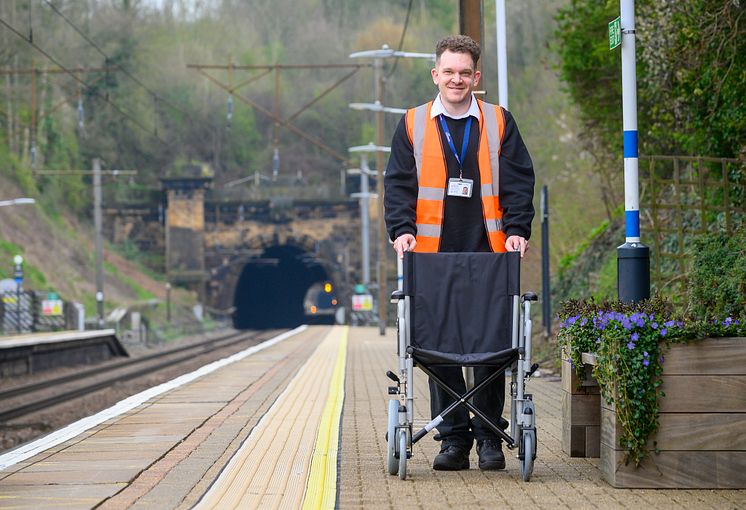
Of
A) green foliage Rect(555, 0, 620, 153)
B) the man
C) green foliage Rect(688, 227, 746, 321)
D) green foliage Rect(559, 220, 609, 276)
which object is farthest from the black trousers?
green foliage Rect(559, 220, 609, 276)

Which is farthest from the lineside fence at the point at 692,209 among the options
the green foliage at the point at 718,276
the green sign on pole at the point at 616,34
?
the green sign on pole at the point at 616,34

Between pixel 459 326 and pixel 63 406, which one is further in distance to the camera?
pixel 63 406

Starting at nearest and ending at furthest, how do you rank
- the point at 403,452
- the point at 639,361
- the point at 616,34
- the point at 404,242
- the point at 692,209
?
the point at 639,361
the point at 403,452
the point at 404,242
the point at 616,34
the point at 692,209

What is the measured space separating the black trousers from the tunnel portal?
66621mm

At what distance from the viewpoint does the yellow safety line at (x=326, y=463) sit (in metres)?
6.24

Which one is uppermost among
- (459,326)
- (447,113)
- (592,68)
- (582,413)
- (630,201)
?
(592,68)

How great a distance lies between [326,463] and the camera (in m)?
7.46

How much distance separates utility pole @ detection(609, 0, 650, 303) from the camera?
8.73 meters

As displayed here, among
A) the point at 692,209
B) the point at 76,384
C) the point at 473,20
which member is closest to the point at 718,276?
the point at 473,20

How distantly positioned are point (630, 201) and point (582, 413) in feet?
6.59

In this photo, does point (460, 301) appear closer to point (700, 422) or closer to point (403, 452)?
point (403, 452)

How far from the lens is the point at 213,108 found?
250 ft

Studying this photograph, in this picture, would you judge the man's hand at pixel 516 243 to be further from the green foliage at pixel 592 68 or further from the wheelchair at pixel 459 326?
the green foliage at pixel 592 68

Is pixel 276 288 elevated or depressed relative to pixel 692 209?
depressed
